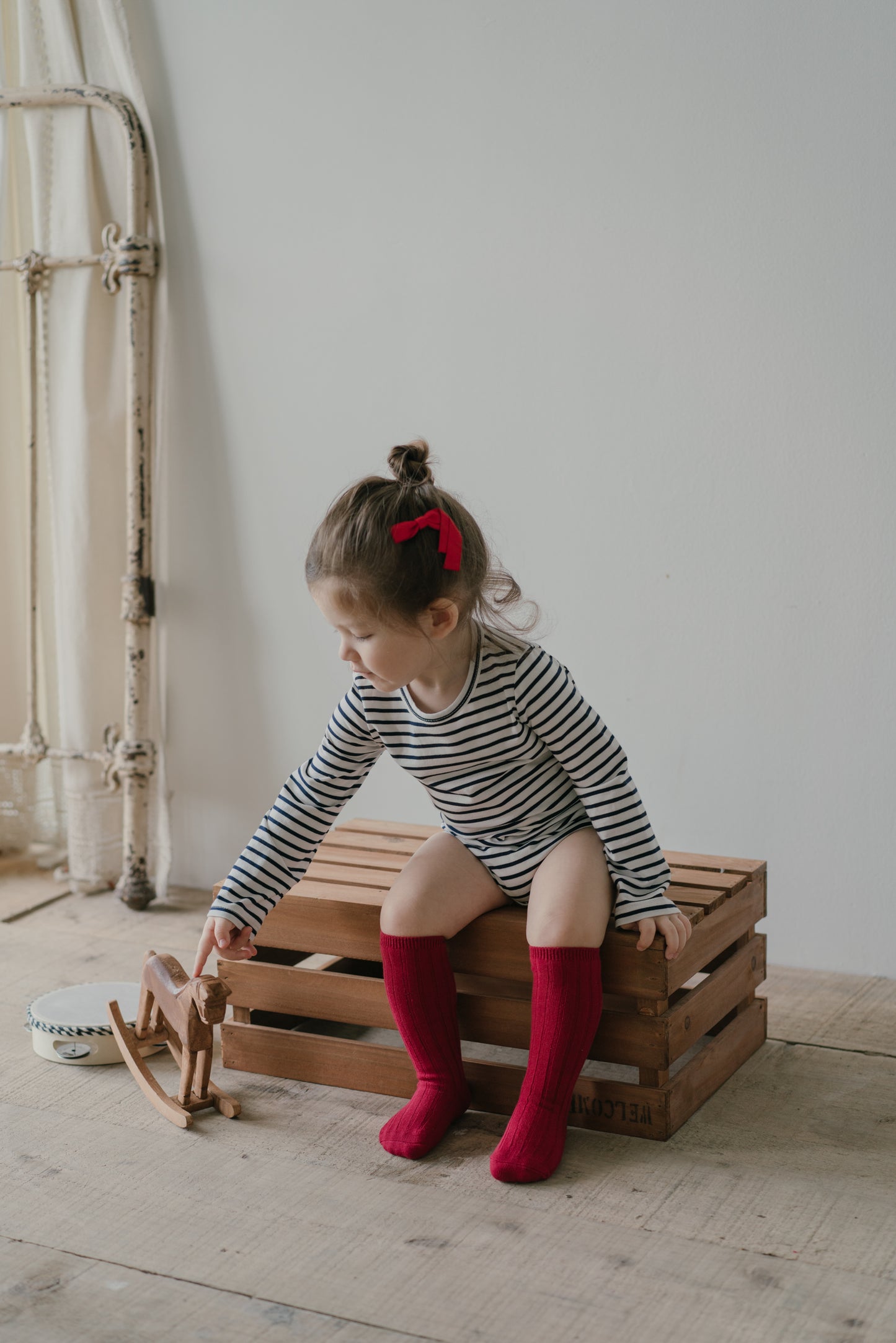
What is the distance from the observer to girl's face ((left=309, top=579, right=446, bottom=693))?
4.30ft

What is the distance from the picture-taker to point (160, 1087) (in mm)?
1457

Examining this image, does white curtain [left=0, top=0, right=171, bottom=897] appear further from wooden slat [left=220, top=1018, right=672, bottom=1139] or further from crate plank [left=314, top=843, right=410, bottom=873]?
wooden slat [left=220, top=1018, right=672, bottom=1139]

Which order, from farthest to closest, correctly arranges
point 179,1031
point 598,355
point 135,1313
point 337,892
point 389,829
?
1. point 598,355
2. point 389,829
3. point 337,892
4. point 179,1031
5. point 135,1313

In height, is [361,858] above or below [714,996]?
above

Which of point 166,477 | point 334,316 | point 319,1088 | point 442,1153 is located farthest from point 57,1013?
point 334,316

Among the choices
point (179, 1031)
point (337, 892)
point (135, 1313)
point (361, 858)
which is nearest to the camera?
point (135, 1313)

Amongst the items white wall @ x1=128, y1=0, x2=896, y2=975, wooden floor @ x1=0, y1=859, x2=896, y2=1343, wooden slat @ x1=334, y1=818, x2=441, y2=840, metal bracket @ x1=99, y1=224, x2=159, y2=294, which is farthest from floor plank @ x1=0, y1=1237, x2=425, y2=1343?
metal bracket @ x1=99, y1=224, x2=159, y2=294

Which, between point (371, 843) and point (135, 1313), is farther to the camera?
point (371, 843)

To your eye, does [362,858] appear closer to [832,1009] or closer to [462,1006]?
[462,1006]

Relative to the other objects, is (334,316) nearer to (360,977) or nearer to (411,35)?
(411,35)

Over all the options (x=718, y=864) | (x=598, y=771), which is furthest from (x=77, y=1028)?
(x=718, y=864)

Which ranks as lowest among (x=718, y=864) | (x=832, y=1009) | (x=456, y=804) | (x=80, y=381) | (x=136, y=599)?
(x=832, y=1009)

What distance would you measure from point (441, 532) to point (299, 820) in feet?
1.34

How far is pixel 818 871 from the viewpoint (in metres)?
1.90
